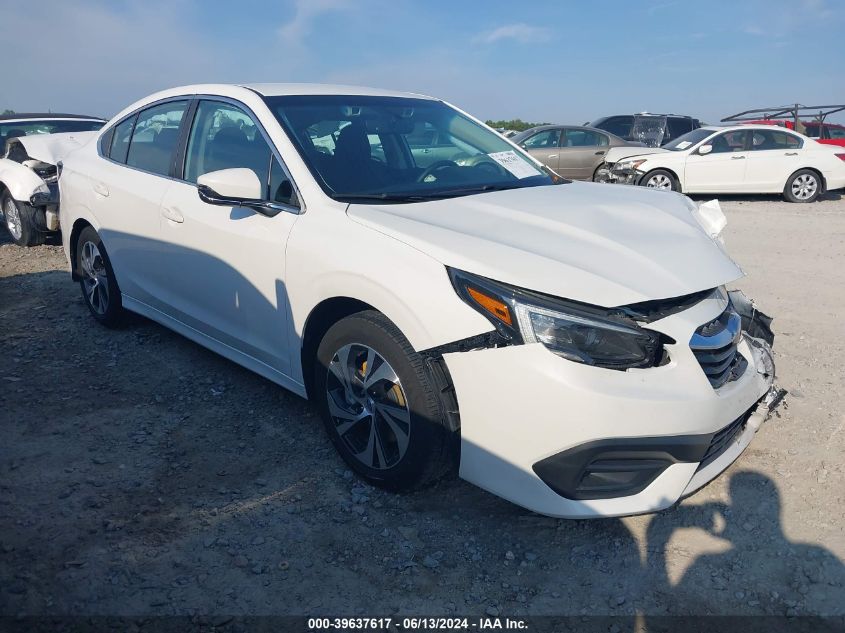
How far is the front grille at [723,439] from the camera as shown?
8.52ft

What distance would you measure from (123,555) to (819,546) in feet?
8.84

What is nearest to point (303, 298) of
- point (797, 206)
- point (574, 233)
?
point (574, 233)

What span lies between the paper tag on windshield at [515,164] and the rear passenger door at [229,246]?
48.7 inches

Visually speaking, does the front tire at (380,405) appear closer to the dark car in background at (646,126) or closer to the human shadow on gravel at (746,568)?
the human shadow on gravel at (746,568)

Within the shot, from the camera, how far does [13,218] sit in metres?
8.13

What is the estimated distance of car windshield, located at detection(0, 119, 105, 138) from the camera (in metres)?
8.62

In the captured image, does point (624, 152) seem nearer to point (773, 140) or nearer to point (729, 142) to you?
point (729, 142)

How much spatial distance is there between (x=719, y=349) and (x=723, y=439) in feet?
1.19

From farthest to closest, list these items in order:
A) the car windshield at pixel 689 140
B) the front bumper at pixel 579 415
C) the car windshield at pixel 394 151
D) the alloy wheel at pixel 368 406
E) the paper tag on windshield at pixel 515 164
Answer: the car windshield at pixel 689 140
the paper tag on windshield at pixel 515 164
the car windshield at pixel 394 151
the alloy wheel at pixel 368 406
the front bumper at pixel 579 415

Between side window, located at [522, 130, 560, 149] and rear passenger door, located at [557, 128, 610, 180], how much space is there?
0.15m

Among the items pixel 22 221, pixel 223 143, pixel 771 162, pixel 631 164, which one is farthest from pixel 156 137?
pixel 771 162

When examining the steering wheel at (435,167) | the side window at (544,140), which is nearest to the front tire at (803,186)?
the side window at (544,140)

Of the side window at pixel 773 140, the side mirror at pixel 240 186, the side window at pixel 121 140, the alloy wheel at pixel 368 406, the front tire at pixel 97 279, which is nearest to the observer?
the alloy wheel at pixel 368 406

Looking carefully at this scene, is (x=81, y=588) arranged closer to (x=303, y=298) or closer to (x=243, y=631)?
(x=243, y=631)
